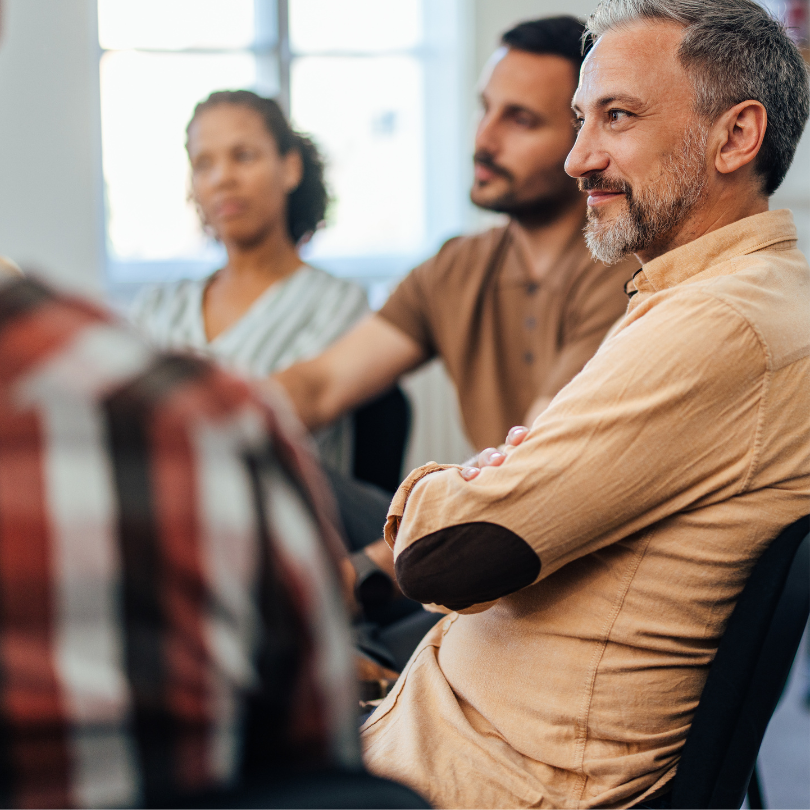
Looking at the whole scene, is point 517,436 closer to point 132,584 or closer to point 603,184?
point 603,184

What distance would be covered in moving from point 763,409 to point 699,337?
0.29 ft

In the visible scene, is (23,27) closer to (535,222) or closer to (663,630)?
(535,222)

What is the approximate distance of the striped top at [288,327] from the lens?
76.5 inches

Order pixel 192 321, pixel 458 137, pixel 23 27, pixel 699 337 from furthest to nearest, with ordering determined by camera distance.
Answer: pixel 458 137
pixel 23 27
pixel 192 321
pixel 699 337

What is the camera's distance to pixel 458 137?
10.1 ft

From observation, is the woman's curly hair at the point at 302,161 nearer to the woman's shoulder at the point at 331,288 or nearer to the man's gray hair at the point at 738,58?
the woman's shoulder at the point at 331,288

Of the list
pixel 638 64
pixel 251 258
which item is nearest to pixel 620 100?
pixel 638 64

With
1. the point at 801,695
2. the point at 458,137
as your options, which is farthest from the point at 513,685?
the point at 458,137

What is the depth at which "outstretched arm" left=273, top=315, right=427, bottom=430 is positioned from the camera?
1.74 meters

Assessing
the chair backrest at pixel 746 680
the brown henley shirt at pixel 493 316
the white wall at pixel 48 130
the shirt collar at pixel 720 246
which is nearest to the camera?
the chair backrest at pixel 746 680

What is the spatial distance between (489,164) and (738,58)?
82 centimetres

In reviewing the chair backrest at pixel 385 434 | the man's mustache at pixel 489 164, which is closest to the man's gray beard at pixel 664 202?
the man's mustache at pixel 489 164

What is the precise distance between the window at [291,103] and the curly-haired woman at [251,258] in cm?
98

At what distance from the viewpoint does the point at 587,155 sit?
3.11 feet
